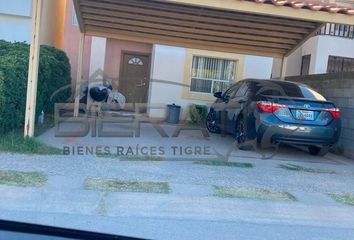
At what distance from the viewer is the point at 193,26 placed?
12594mm

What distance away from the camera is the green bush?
1605 cm

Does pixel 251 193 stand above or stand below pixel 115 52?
below

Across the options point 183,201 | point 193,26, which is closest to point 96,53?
point 193,26

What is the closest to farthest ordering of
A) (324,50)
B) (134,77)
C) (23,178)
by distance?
(23,178) < (134,77) < (324,50)

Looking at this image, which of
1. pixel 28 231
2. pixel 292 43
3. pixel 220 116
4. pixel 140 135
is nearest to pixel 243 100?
pixel 220 116

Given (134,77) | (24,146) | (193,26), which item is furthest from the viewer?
(134,77)

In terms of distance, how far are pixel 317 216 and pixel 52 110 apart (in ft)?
32.9

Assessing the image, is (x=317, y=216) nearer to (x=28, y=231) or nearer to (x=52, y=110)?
(x=28, y=231)

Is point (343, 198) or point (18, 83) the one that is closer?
point (343, 198)

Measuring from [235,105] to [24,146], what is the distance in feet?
15.6

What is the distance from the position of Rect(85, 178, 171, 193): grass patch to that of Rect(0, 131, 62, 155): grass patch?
6.53 feet

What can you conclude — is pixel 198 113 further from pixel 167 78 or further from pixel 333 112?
pixel 333 112

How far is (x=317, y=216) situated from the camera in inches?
239

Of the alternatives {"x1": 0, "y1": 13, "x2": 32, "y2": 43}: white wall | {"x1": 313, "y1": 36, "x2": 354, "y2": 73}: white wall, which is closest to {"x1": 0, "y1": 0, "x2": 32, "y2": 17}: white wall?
{"x1": 0, "y1": 13, "x2": 32, "y2": 43}: white wall
